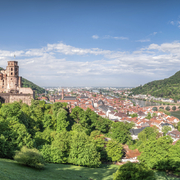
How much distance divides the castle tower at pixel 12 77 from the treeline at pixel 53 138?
254 inches

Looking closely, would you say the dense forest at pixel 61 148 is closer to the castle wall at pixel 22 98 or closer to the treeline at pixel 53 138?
the treeline at pixel 53 138

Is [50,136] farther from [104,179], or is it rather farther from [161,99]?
[161,99]

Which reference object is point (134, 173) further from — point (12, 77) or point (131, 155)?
point (12, 77)

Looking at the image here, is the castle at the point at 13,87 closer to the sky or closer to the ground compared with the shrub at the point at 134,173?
closer to the sky

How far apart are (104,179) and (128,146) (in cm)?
2520

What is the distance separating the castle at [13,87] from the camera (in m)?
42.2

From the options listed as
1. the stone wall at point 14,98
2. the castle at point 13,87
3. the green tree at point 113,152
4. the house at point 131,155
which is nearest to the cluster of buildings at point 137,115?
the stone wall at point 14,98

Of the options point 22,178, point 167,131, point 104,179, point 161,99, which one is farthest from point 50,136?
point 161,99

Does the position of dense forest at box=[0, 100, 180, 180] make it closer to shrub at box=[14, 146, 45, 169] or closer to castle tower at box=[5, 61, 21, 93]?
shrub at box=[14, 146, 45, 169]

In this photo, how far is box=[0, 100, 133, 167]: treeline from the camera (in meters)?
20.3

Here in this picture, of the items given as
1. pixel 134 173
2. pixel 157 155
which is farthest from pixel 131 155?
pixel 134 173

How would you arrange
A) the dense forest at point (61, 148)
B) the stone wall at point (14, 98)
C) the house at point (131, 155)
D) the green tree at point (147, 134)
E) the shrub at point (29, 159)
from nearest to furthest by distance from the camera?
the shrub at point (29, 159), the dense forest at point (61, 148), the house at point (131, 155), the stone wall at point (14, 98), the green tree at point (147, 134)

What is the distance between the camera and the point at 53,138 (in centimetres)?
3067

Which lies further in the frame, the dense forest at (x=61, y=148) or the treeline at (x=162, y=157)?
the treeline at (x=162, y=157)
